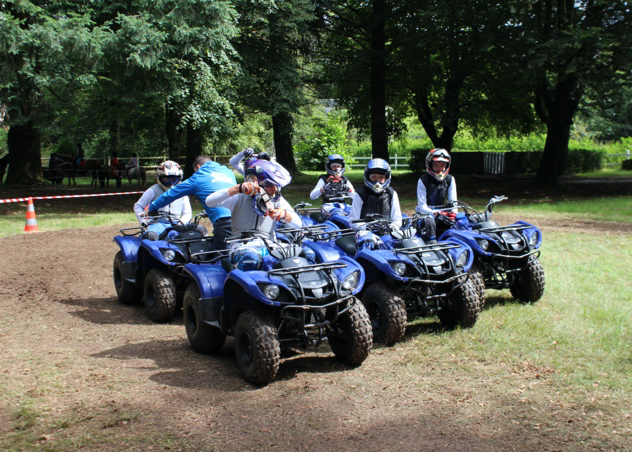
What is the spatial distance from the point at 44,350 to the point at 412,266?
4005mm

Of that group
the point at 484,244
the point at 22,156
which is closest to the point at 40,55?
the point at 22,156

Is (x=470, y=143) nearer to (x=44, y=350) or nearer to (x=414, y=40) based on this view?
(x=414, y=40)

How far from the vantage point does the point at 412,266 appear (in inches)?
279

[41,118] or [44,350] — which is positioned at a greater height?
[41,118]

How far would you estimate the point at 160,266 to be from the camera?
8.50 metres

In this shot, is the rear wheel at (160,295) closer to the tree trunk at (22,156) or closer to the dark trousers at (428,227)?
the dark trousers at (428,227)

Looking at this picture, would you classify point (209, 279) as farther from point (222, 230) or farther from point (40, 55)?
point (40, 55)

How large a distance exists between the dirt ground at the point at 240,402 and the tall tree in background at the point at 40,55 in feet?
38.9

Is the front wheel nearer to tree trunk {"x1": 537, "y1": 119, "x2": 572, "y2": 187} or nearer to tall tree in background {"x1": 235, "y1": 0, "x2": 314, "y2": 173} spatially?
tall tree in background {"x1": 235, "y1": 0, "x2": 314, "y2": 173}

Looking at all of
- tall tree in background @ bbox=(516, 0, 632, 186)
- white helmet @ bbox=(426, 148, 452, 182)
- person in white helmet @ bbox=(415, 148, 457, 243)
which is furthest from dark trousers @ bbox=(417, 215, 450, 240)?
tall tree in background @ bbox=(516, 0, 632, 186)

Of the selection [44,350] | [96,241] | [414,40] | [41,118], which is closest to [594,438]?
[44,350]

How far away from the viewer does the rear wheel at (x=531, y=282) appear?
342 inches

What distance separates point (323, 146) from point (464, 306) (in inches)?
1687

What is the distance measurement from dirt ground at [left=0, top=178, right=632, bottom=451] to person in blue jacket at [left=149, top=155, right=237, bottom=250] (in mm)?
1333
